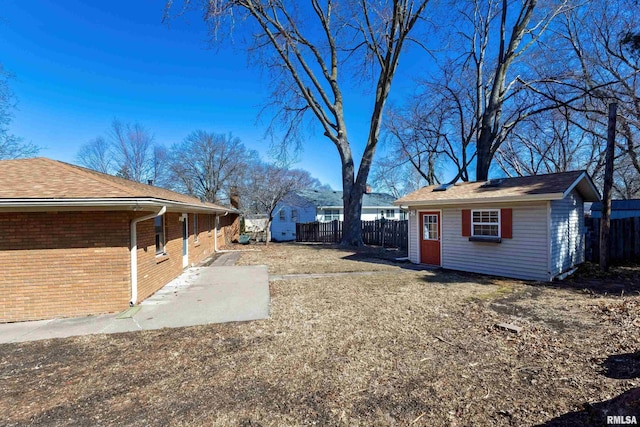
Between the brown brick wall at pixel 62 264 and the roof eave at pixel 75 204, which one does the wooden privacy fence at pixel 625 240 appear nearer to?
the roof eave at pixel 75 204

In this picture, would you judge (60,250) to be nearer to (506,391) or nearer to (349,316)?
(349,316)

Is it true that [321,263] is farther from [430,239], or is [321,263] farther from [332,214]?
[332,214]

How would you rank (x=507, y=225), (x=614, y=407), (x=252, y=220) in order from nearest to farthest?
(x=614, y=407), (x=507, y=225), (x=252, y=220)

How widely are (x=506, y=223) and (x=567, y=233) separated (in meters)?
2.19

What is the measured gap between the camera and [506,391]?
3.01m

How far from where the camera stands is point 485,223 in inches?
361

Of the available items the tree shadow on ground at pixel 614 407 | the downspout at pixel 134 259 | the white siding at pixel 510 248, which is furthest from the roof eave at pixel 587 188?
the downspout at pixel 134 259

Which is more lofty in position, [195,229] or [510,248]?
[195,229]

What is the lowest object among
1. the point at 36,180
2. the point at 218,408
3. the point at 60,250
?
the point at 218,408

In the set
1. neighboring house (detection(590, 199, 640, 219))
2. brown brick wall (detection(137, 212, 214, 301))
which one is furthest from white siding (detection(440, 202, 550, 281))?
neighboring house (detection(590, 199, 640, 219))

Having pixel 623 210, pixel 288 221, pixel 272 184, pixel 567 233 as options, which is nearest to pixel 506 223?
pixel 567 233

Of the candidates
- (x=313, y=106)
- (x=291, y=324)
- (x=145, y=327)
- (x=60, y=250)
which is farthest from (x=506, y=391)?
(x=313, y=106)

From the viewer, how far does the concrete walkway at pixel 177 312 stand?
486 centimetres

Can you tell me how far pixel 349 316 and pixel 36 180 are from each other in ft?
22.0
